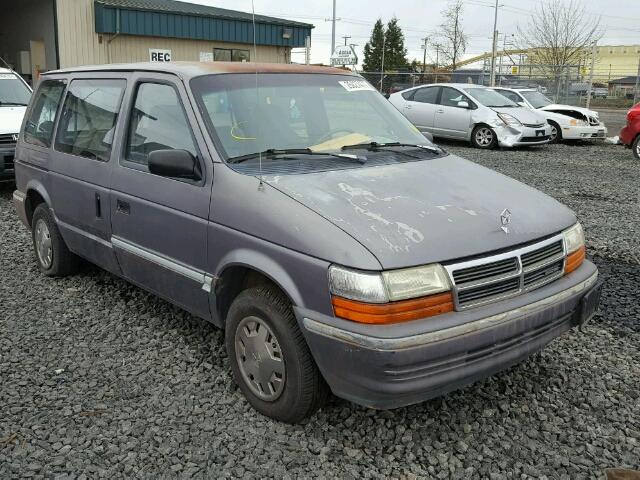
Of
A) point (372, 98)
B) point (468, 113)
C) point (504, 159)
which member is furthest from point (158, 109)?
point (468, 113)

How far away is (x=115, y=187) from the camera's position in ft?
13.4

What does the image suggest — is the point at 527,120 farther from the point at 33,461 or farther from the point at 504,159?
the point at 33,461

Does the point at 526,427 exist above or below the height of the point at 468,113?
below

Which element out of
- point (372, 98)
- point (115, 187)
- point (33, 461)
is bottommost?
point (33, 461)

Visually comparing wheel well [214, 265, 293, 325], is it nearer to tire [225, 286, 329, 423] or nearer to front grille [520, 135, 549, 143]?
tire [225, 286, 329, 423]

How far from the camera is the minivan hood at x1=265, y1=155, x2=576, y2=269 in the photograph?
2768mm

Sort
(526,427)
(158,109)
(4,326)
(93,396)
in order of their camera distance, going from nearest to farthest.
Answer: (526,427)
(93,396)
(158,109)
(4,326)

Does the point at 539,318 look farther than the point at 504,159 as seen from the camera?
No

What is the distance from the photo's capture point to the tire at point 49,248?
5133mm

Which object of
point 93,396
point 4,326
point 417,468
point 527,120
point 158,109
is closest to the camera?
point 417,468

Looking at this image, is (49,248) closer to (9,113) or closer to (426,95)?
(9,113)

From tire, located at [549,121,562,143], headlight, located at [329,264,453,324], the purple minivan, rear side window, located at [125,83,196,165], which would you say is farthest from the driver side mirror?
tire, located at [549,121,562,143]

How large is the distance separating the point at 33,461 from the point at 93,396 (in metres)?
0.59

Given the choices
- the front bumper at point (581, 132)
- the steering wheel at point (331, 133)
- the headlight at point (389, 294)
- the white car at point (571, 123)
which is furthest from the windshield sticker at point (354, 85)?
the front bumper at point (581, 132)
